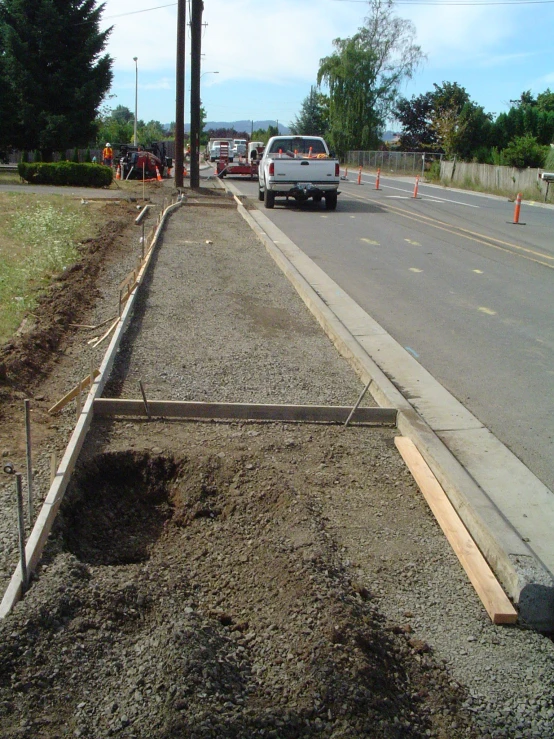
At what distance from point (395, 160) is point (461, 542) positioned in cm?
7001

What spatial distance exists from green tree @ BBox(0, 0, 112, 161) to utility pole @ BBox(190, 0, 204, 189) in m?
12.3

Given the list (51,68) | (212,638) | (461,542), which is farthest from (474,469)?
(51,68)

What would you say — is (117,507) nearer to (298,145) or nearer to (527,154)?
(298,145)

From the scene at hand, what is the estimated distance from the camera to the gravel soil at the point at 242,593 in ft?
9.12

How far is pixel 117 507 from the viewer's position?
15.5ft

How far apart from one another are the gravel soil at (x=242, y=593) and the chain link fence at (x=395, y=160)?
2288 inches

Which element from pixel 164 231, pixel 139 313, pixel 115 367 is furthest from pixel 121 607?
pixel 164 231

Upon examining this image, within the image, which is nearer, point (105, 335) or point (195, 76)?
point (105, 335)

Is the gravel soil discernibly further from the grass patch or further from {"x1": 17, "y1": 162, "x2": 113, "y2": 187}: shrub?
{"x1": 17, "y1": 162, "x2": 113, "y2": 187}: shrub

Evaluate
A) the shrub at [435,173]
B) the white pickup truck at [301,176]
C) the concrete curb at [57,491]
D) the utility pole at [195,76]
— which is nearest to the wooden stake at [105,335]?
the concrete curb at [57,491]

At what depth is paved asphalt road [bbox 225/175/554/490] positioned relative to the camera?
21.3 feet

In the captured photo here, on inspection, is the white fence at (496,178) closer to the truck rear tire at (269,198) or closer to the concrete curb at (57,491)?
the truck rear tire at (269,198)

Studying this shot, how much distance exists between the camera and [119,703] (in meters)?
2.73

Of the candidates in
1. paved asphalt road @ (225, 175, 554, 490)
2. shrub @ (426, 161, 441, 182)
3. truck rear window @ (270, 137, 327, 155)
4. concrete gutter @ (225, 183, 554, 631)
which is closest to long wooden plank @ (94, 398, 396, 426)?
concrete gutter @ (225, 183, 554, 631)
